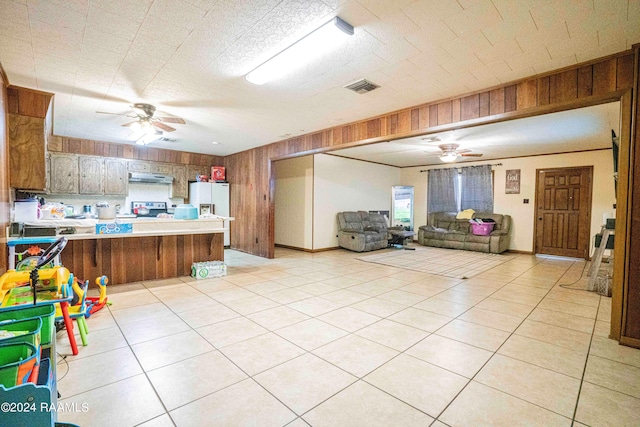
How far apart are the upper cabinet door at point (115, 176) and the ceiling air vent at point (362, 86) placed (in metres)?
5.94

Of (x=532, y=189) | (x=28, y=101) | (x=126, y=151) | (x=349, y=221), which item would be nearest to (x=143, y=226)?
(x=28, y=101)

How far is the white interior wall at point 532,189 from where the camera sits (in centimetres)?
650

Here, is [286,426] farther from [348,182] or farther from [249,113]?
[348,182]

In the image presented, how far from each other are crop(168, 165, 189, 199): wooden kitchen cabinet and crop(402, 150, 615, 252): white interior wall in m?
8.03

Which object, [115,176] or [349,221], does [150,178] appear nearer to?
[115,176]

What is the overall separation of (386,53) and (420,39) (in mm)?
317

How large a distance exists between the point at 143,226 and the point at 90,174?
10.8 ft

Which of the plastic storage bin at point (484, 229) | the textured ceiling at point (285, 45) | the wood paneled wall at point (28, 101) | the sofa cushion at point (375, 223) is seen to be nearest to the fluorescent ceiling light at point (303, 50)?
the textured ceiling at point (285, 45)

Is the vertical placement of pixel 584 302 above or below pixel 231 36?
Result: below

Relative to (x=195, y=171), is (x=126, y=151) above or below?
above

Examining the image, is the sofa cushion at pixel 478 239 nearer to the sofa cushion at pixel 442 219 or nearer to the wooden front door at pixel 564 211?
the sofa cushion at pixel 442 219

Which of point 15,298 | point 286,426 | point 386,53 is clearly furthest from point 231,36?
point 286,426

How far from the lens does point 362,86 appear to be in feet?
10.8

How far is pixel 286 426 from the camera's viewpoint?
1.58 m
